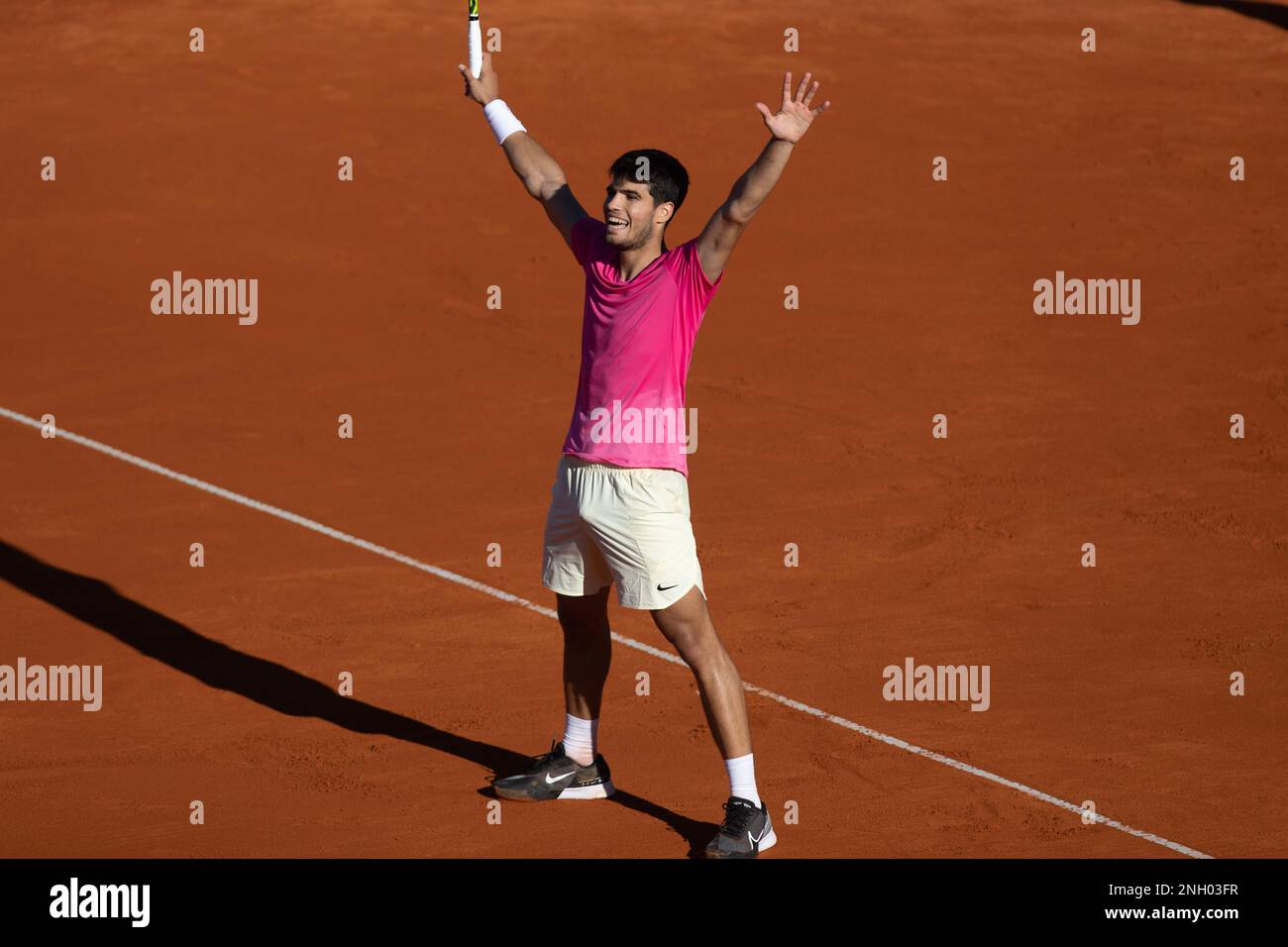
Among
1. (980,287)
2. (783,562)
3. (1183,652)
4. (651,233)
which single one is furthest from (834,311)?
(651,233)

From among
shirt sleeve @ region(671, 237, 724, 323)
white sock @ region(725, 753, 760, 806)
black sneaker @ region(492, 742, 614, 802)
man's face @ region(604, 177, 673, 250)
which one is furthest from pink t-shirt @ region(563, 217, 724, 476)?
black sneaker @ region(492, 742, 614, 802)

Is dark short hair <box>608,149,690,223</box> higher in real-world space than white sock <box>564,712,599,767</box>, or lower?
higher

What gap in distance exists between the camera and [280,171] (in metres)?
17.8

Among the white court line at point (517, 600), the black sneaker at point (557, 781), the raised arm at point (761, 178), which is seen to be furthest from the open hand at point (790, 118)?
the white court line at point (517, 600)

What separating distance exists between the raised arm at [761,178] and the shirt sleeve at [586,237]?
514 millimetres

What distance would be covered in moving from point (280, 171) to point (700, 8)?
690cm

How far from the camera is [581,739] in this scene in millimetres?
7523

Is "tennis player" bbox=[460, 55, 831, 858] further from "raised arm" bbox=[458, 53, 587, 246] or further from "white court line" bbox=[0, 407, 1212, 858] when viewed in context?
"white court line" bbox=[0, 407, 1212, 858]

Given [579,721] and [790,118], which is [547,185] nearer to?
A: [790,118]

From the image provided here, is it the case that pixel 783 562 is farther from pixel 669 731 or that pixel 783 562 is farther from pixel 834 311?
pixel 834 311

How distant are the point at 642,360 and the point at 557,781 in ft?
6.27

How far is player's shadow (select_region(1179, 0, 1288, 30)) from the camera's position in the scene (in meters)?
22.9

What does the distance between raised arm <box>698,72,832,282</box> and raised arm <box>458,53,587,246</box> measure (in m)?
0.76

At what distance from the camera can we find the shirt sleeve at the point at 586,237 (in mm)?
7023
